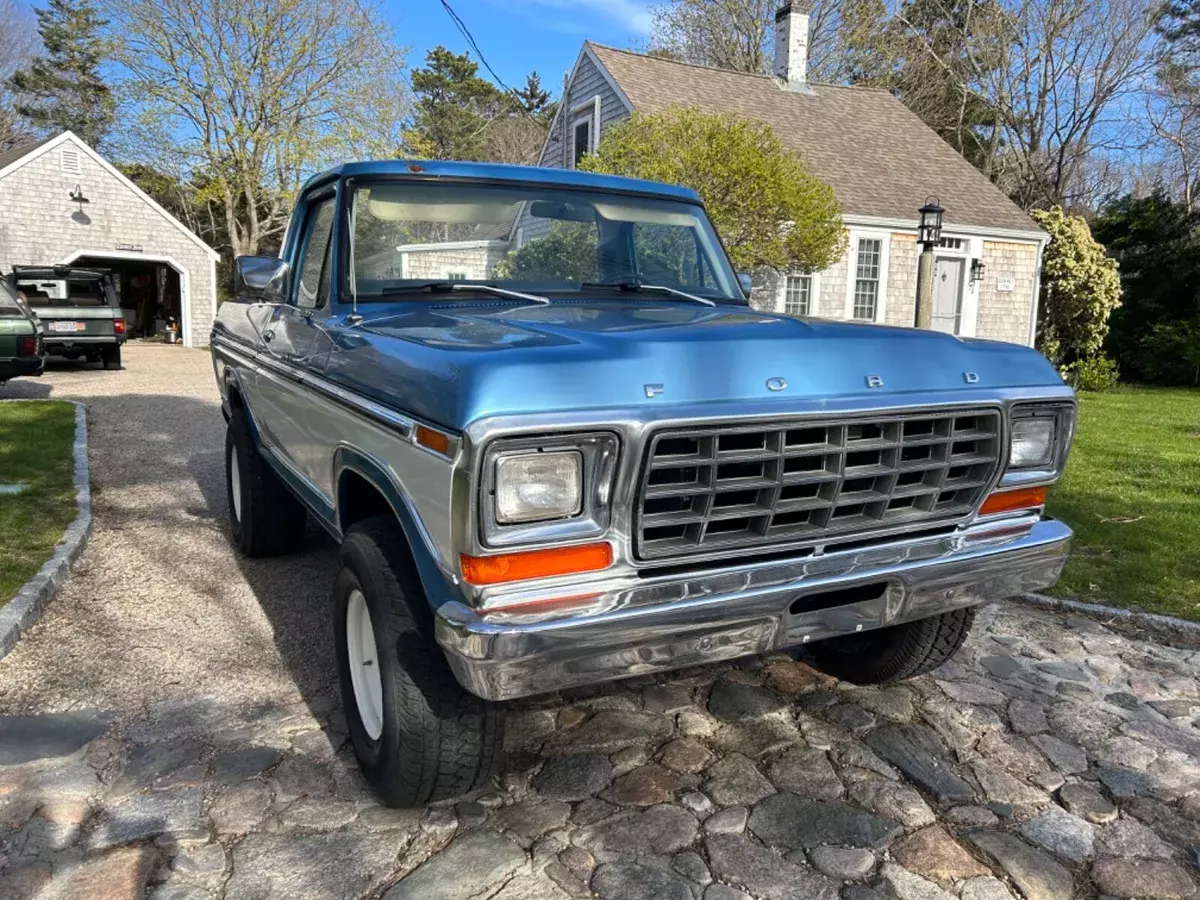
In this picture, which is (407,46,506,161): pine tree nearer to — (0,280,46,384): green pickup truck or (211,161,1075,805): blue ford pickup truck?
(0,280,46,384): green pickup truck

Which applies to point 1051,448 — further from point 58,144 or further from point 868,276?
point 58,144

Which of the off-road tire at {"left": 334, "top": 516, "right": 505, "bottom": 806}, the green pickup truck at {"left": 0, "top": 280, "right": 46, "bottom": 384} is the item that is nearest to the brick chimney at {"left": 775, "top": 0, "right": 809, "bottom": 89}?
the green pickup truck at {"left": 0, "top": 280, "right": 46, "bottom": 384}

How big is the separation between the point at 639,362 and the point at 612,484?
1.02 feet

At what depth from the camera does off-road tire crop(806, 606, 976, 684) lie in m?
3.39

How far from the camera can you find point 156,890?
2375mm

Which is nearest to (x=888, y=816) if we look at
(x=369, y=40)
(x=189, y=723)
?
(x=189, y=723)

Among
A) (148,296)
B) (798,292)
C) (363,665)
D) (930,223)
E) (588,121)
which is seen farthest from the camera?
(148,296)

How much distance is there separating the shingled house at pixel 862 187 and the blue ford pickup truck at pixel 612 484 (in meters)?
14.1

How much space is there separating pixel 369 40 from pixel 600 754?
29.3 meters

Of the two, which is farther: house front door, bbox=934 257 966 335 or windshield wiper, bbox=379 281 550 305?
house front door, bbox=934 257 966 335

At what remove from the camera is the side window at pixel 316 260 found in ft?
11.9

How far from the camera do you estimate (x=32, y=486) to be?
661 cm

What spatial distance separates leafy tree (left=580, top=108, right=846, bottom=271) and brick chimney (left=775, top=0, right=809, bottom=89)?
6355 mm

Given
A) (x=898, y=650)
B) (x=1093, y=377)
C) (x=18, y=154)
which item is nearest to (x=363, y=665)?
(x=898, y=650)
